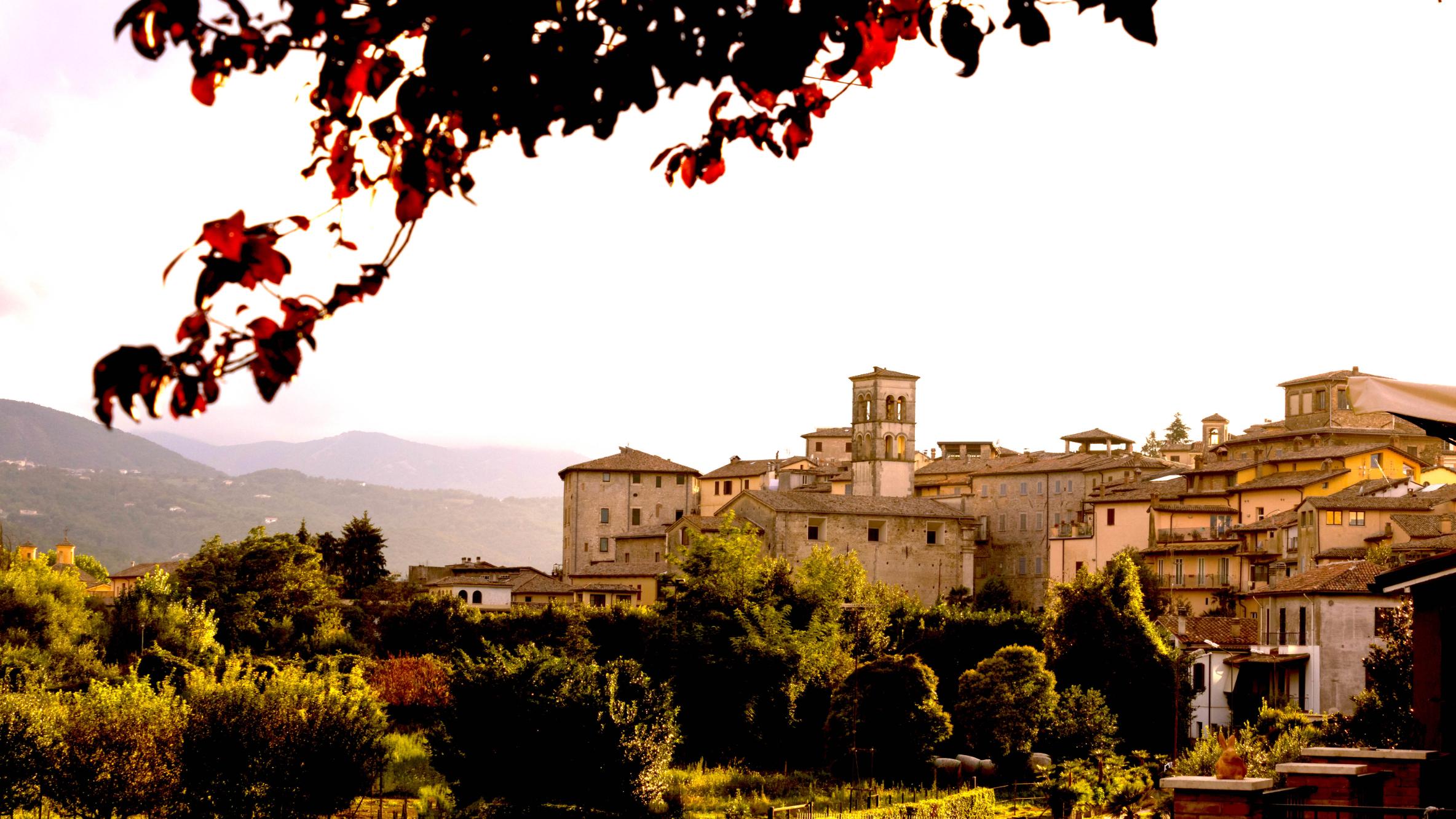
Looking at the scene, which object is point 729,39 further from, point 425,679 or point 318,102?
point 425,679

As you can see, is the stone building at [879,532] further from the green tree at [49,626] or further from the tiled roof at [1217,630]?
the green tree at [49,626]

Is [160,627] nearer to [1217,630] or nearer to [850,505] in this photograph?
[850,505]

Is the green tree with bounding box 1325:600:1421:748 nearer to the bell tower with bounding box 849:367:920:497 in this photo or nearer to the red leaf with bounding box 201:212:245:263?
the red leaf with bounding box 201:212:245:263

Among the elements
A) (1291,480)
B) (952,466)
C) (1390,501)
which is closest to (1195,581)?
(1291,480)

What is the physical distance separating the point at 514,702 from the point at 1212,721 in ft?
74.5

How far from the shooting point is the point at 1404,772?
9.89 m

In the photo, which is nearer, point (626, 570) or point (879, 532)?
point (879, 532)

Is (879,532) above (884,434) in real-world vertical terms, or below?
below

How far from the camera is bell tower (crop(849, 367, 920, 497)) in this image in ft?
270

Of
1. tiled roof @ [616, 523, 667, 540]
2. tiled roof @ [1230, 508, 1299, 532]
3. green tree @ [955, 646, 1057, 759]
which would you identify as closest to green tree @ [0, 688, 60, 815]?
green tree @ [955, 646, 1057, 759]

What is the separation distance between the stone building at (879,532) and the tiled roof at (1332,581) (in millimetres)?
25972

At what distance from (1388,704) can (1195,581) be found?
149ft

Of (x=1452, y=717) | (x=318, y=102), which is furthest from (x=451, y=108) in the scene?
(x=1452, y=717)

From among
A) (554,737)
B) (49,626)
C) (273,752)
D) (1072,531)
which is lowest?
(273,752)
